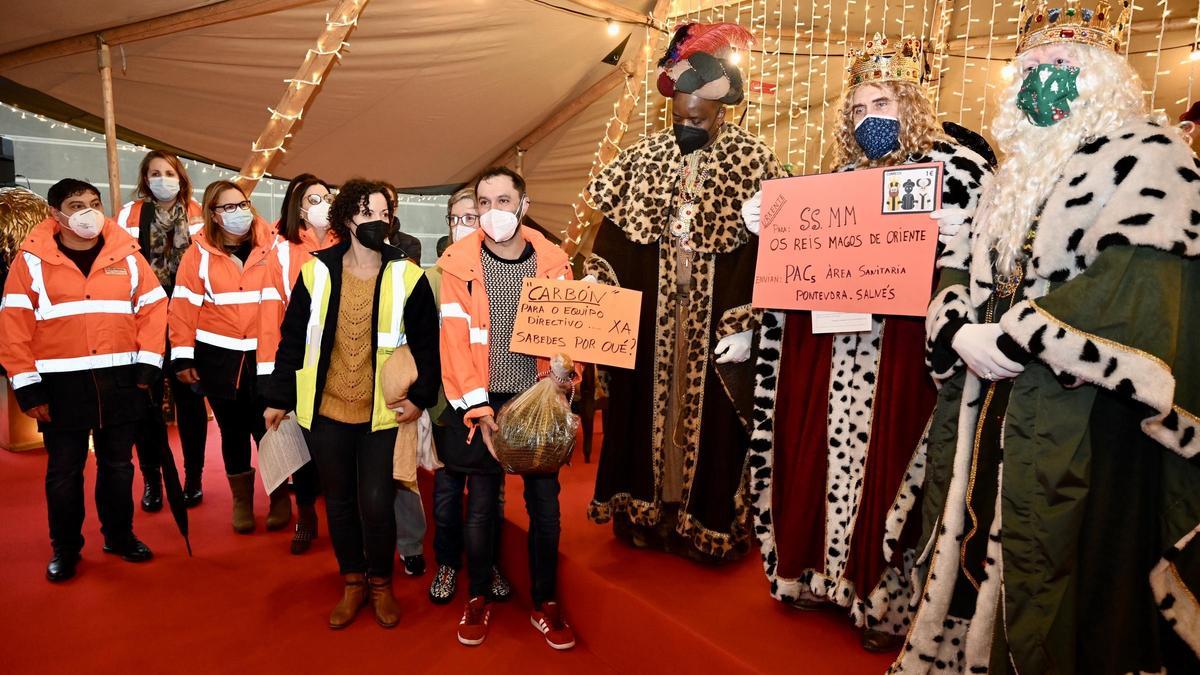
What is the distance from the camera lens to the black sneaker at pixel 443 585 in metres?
2.74

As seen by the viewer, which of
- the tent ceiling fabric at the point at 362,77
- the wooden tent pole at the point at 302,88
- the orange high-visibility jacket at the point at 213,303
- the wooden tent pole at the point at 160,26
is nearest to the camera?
the orange high-visibility jacket at the point at 213,303

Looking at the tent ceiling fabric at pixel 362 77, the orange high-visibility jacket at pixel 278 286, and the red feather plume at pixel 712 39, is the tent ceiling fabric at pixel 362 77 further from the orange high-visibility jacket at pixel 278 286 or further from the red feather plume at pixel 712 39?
the red feather plume at pixel 712 39

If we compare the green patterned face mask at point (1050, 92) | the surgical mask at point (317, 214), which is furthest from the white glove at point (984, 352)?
the surgical mask at point (317, 214)

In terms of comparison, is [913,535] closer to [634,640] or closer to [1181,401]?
[1181,401]

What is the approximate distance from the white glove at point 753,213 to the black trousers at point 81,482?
284 centimetres

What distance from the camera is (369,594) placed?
2.72 meters

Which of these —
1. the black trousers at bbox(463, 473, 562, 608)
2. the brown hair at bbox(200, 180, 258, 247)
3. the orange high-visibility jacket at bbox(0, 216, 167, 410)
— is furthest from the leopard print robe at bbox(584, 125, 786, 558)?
the orange high-visibility jacket at bbox(0, 216, 167, 410)

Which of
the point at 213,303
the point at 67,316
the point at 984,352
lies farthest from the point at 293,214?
the point at 984,352

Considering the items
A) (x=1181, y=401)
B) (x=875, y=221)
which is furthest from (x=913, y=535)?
(x=875, y=221)

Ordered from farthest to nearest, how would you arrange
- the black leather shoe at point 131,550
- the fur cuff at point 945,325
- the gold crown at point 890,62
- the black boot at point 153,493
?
1. the black boot at point 153,493
2. the black leather shoe at point 131,550
3. the gold crown at point 890,62
4. the fur cuff at point 945,325

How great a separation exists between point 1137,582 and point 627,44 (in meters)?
5.28

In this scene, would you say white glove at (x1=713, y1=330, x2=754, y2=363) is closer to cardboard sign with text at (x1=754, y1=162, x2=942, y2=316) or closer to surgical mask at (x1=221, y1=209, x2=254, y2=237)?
cardboard sign with text at (x1=754, y1=162, x2=942, y2=316)

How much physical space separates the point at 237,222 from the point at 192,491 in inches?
64.5

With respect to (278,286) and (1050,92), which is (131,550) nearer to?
(278,286)
